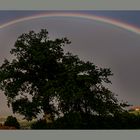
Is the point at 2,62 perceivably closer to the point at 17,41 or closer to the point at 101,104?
the point at 17,41

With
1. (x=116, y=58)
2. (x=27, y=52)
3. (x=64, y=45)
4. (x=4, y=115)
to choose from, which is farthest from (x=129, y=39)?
(x=4, y=115)

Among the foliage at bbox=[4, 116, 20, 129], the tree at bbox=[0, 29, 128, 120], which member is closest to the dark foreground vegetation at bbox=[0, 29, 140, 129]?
the tree at bbox=[0, 29, 128, 120]

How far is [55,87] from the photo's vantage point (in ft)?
24.0

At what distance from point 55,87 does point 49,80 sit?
0.14 metres

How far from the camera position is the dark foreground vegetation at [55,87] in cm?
733

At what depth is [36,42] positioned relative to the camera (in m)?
7.43

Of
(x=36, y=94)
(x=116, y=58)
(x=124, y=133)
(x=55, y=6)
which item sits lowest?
(x=124, y=133)

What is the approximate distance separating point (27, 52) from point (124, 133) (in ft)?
5.45

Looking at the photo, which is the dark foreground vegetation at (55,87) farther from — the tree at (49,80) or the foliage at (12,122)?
the foliage at (12,122)

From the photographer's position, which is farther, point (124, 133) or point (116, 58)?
point (116, 58)

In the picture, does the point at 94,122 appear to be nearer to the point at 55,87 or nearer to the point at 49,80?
the point at 55,87

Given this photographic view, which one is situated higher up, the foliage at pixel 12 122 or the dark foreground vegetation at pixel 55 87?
the dark foreground vegetation at pixel 55 87

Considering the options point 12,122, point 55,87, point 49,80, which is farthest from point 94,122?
point 12,122

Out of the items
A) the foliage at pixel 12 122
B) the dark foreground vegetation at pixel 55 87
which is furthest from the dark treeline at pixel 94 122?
the foliage at pixel 12 122
